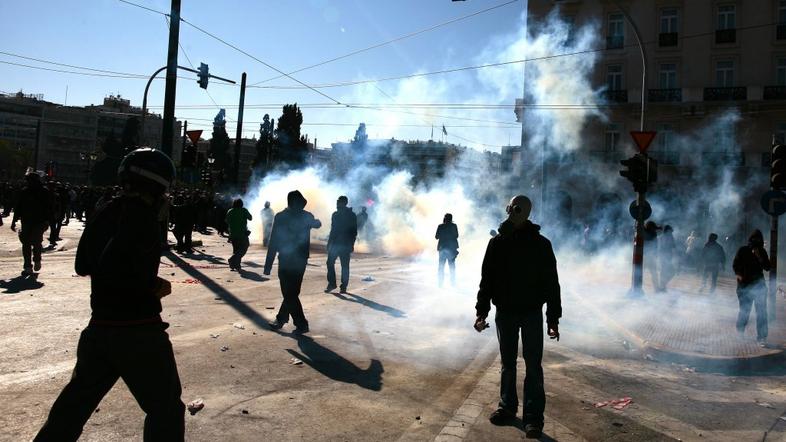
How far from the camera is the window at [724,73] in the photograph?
3083cm

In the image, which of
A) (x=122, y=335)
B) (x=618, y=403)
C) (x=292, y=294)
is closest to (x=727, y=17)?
(x=292, y=294)

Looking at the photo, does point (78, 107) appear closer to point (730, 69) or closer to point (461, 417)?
point (730, 69)

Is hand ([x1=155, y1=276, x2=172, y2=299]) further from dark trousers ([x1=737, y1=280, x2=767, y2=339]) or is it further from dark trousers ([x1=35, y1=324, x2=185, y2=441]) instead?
dark trousers ([x1=737, y1=280, x2=767, y2=339])

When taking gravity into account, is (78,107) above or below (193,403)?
above

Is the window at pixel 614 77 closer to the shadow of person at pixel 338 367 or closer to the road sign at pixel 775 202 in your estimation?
the road sign at pixel 775 202

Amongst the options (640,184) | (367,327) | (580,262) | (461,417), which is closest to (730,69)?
(580,262)

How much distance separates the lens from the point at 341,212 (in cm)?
1102

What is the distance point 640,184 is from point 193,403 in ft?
33.4

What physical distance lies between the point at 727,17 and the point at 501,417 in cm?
3407

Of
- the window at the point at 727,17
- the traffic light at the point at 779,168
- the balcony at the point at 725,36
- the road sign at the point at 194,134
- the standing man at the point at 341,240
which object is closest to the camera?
the traffic light at the point at 779,168

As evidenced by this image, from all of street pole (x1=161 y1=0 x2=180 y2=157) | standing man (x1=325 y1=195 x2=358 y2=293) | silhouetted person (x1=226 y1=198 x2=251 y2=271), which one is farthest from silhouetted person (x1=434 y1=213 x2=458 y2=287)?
street pole (x1=161 y1=0 x2=180 y2=157)

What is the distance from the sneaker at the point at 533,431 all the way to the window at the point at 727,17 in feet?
111

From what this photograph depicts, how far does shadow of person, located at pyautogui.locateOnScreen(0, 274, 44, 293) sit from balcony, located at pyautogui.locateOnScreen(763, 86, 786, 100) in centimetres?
3285

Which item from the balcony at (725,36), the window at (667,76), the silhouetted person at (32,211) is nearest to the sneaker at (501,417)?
the silhouetted person at (32,211)
